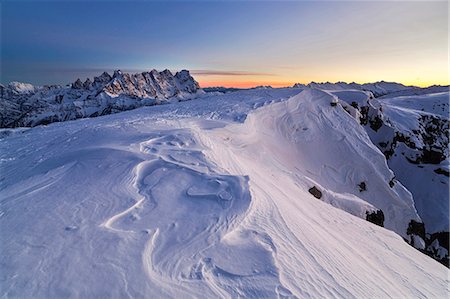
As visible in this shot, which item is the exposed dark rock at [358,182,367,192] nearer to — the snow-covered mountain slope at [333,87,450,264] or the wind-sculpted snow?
the snow-covered mountain slope at [333,87,450,264]

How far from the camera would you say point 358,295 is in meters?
3.53

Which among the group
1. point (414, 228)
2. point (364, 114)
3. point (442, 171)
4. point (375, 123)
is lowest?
point (414, 228)

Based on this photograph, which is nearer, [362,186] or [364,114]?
[362,186]

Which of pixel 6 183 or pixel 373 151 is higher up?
pixel 6 183

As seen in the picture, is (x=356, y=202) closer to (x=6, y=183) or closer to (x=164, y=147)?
(x=164, y=147)

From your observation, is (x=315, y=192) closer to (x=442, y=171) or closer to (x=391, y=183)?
(x=391, y=183)

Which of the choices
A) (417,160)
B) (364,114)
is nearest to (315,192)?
(364,114)

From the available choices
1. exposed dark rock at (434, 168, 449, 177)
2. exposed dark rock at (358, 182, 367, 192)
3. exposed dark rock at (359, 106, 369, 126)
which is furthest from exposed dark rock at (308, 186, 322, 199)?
exposed dark rock at (434, 168, 449, 177)

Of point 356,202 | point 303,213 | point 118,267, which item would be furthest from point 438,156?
point 118,267

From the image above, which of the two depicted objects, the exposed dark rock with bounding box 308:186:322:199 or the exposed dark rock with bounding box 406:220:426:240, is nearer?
the exposed dark rock with bounding box 308:186:322:199

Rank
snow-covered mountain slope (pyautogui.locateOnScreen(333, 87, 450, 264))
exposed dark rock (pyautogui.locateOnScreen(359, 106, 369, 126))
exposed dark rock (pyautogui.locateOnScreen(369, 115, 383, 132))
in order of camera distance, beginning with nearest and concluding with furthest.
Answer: snow-covered mountain slope (pyautogui.locateOnScreen(333, 87, 450, 264)), exposed dark rock (pyautogui.locateOnScreen(359, 106, 369, 126)), exposed dark rock (pyautogui.locateOnScreen(369, 115, 383, 132))

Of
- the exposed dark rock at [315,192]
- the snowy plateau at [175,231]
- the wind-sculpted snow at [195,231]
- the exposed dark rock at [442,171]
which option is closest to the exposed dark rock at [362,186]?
the snowy plateau at [175,231]

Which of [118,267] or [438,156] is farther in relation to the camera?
[438,156]

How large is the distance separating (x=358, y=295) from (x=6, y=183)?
746cm
